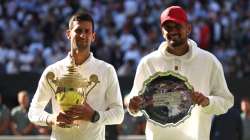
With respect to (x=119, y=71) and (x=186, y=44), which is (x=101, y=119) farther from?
(x=119, y=71)

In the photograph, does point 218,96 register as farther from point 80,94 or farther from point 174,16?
point 80,94

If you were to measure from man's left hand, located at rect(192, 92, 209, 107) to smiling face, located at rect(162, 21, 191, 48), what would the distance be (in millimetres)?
427

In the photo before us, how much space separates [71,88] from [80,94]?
87 mm

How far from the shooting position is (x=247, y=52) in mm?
19859

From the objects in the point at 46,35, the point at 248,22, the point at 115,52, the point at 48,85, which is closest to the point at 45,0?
the point at 46,35

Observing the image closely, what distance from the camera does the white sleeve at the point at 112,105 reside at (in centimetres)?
683

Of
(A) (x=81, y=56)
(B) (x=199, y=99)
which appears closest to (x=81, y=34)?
(A) (x=81, y=56)

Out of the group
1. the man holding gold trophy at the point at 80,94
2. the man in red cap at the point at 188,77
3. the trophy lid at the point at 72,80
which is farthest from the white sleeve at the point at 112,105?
the trophy lid at the point at 72,80

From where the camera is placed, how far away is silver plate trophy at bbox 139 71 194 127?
6863 millimetres

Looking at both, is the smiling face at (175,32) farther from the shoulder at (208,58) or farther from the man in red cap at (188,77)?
the shoulder at (208,58)

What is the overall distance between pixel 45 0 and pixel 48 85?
14692 mm

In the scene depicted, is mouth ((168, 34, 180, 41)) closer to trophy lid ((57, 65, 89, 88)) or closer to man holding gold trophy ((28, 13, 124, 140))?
man holding gold trophy ((28, 13, 124, 140))

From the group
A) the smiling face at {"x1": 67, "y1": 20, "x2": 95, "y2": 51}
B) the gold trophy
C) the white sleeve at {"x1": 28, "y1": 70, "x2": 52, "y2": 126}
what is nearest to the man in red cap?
the gold trophy

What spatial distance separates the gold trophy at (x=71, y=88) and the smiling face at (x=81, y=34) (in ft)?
0.58
